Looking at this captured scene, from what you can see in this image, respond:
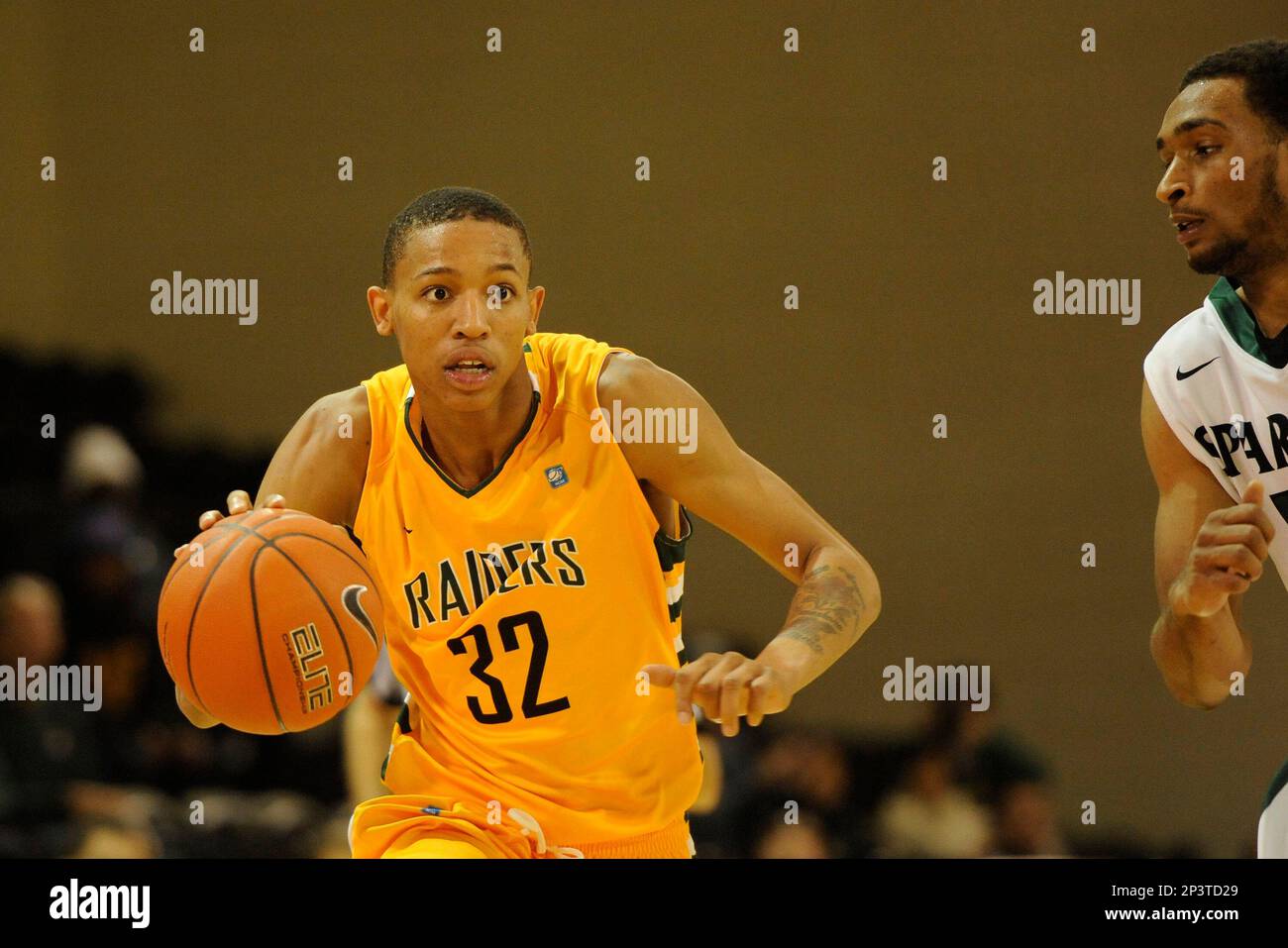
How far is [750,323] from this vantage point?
5992 millimetres

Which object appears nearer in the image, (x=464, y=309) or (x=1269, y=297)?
(x=464, y=309)

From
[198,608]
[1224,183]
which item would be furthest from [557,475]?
[1224,183]

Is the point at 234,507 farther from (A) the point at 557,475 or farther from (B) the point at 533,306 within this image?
(B) the point at 533,306

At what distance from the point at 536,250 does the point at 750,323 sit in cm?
90

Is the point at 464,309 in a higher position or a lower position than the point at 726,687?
higher

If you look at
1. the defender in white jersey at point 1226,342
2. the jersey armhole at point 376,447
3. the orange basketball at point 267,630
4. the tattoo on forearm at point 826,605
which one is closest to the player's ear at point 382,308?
the jersey armhole at point 376,447

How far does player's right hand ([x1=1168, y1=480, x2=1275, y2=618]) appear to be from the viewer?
2709 mm

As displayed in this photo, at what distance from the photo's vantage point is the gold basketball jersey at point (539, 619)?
10.0ft

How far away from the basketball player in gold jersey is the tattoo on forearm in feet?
0.21

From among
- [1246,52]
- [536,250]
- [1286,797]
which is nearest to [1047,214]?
[536,250]

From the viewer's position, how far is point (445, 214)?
3.12 meters

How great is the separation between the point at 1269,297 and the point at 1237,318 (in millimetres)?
85

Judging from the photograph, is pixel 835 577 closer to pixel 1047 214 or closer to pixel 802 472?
pixel 802 472

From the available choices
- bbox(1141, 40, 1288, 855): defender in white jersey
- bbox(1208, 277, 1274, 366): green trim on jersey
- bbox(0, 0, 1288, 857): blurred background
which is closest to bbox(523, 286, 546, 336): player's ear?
bbox(1141, 40, 1288, 855): defender in white jersey
